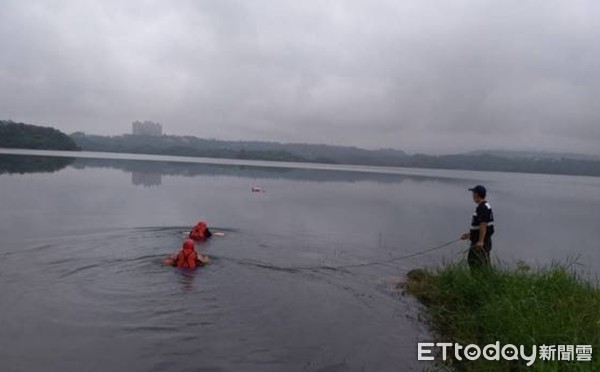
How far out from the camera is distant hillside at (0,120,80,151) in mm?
120938

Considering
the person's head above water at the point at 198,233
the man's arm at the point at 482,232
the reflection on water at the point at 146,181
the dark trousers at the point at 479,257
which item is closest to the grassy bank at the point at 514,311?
the dark trousers at the point at 479,257

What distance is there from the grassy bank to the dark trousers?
0.82 ft

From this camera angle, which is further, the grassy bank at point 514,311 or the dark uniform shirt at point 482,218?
the dark uniform shirt at point 482,218

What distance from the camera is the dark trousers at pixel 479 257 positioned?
11.0 meters

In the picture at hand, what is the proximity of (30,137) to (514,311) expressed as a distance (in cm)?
13621

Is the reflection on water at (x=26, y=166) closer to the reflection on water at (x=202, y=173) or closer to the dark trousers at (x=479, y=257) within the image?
the reflection on water at (x=202, y=173)

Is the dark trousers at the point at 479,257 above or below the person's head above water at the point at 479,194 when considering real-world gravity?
below

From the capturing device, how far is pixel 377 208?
117 feet

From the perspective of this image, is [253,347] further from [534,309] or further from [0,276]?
[0,276]

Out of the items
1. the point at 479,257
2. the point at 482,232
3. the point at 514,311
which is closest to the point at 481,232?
the point at 482,232

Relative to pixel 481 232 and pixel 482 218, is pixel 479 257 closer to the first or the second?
pixel 481 232

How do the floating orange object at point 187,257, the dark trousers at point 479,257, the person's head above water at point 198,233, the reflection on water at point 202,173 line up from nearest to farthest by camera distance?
the dark trousers at point 479,257 < the floating orange object at point 187,257 < the person's head above water at point 198,233 < the reflection on water at point 202,173

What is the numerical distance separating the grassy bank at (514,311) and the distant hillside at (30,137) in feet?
436

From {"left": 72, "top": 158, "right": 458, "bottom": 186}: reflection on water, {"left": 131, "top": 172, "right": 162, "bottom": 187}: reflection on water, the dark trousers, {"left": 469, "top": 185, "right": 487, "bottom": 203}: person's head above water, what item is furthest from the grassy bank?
{"left": 72, "top": 158, "right": 458, "bottom": 186}: reflection on water
